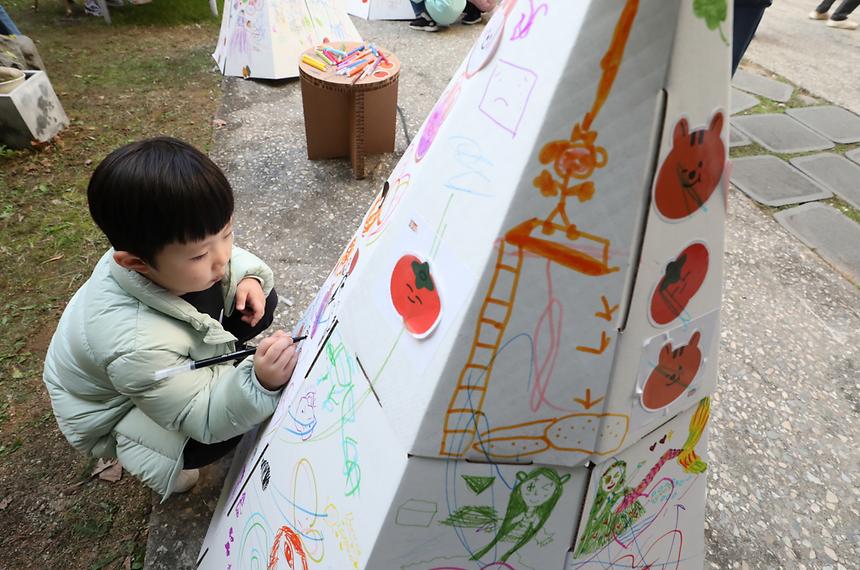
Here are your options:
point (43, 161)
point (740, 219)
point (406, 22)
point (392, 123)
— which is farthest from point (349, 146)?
point (406, 22)

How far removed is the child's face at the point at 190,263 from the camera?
3.71 feet

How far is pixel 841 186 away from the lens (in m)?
3.54

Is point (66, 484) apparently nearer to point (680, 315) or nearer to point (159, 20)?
point (680, 315)

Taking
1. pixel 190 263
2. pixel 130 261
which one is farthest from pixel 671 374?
pixel 130 261

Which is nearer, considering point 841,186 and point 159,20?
point 841,186

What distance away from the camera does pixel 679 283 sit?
0.79 metres

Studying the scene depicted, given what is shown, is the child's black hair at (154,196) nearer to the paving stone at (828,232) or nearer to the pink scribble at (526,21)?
the pink scribble at (526,21)

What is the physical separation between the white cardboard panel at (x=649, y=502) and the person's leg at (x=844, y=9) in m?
7.99

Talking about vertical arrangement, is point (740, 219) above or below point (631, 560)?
below

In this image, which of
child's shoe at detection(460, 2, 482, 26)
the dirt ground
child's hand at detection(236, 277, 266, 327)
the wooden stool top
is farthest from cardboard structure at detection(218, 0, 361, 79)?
child's hand at detection(236, 277, 266, 327)

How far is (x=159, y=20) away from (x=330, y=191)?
3956mm

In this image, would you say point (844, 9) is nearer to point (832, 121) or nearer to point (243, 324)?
point (832, 121)

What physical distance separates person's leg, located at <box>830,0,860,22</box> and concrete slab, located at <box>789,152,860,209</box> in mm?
4179

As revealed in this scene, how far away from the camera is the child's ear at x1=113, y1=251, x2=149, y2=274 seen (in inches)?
44.8
